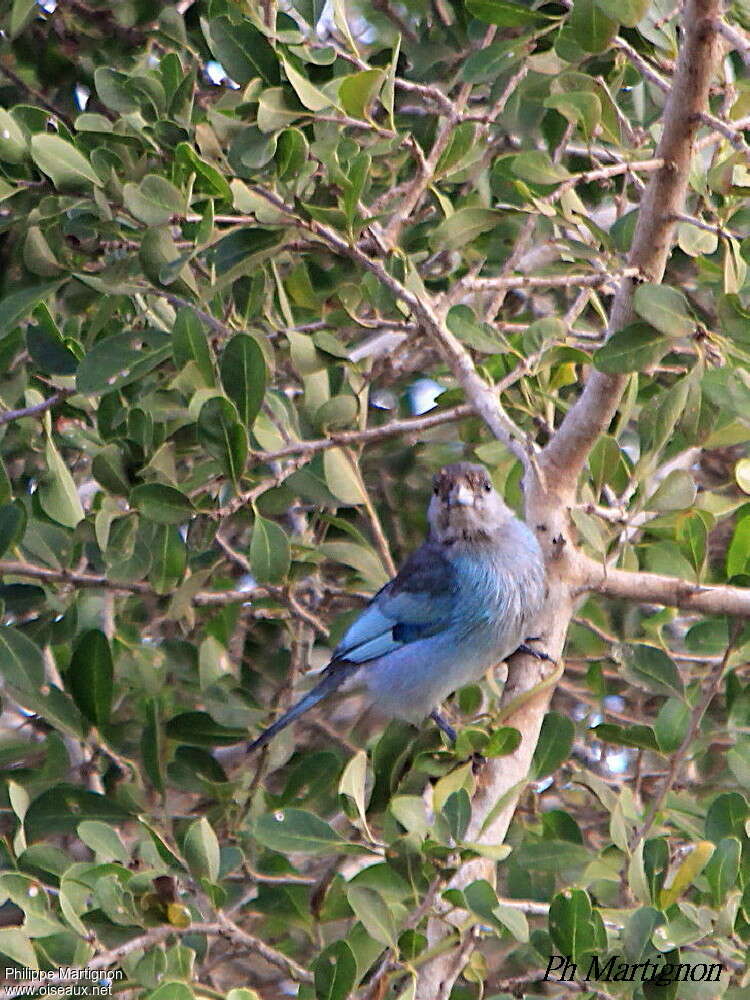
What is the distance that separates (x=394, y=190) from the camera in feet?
14.1

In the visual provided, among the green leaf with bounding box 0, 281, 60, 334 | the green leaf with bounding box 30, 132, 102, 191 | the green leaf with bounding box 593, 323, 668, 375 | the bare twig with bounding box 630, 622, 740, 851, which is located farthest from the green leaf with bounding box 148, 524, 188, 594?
the bare twig with bounding box 630, 622, 740, 851

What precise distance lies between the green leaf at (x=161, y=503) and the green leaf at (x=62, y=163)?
0.82m

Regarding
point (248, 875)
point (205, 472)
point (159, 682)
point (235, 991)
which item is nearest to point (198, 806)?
point (159, 682)

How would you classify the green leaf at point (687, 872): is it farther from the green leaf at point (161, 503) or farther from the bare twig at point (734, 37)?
the bare twig at point (734, 37)

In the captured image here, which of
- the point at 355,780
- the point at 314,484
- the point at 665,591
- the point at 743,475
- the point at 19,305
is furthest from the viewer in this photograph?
the point at 314,484

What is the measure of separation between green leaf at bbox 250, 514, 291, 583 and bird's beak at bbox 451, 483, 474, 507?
109cm

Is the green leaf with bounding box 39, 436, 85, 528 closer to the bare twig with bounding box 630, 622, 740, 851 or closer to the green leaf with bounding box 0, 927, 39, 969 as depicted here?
the green leaf with bounding box 0, 927, 39, 969

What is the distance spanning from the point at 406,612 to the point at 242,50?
6.11 feet

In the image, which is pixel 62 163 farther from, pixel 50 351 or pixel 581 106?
pixel 581 106

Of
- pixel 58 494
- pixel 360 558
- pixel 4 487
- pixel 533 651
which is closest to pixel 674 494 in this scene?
pixel 533 651

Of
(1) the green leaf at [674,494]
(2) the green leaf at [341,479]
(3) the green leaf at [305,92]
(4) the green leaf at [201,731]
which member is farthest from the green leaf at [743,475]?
(4) the green leaf at [201,731]

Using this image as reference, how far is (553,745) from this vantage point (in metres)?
3.32

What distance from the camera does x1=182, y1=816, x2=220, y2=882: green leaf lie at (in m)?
3.01

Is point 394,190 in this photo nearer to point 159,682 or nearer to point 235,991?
point 159,682
